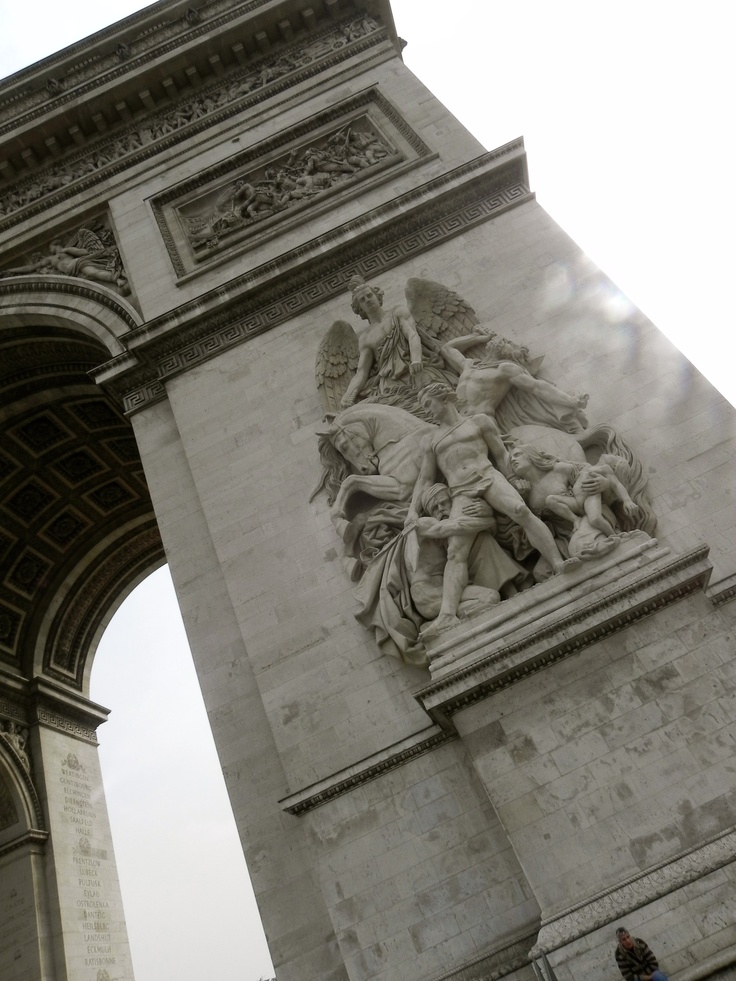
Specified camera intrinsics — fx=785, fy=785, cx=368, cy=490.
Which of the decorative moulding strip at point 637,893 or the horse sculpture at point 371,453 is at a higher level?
the horse sculpture at point 371,453

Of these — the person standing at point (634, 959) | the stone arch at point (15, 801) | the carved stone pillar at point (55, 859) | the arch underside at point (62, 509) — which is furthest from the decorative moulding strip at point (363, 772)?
the stone arch at point (15, 801)

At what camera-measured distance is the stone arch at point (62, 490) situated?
38.3 feet

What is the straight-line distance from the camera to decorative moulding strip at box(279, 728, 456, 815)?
647 cm

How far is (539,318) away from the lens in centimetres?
845

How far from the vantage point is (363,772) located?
647cm

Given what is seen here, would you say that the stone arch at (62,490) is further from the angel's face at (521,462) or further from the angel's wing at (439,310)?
the angel's face at (521,462)

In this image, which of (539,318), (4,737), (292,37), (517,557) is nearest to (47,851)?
(4,737)

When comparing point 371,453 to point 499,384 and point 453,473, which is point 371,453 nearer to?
point 453,473

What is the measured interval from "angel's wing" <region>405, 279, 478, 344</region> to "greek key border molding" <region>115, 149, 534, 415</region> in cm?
96

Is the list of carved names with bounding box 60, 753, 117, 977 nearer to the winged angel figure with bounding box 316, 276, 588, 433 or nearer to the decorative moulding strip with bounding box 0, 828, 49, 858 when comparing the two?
the decorative moulding strip with bounding box 0, 828, 49, 858

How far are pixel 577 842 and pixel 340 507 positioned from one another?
361 centimetres

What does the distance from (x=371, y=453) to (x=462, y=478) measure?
1.19 meters

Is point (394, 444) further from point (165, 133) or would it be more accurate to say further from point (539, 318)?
point (165, 133)

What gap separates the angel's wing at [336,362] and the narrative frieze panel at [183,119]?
5.41m
